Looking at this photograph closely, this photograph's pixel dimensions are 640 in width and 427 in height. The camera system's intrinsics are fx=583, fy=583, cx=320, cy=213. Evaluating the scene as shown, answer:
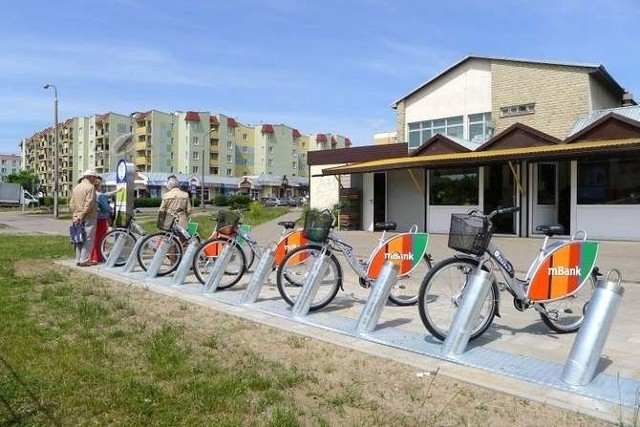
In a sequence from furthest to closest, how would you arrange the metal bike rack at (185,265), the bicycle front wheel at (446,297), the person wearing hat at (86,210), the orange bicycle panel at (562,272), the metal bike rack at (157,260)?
1. the person wearing hat at (86,210)
2. the metal bike rack at (157,260)
3. the metal bike rack at (185,265)
4. the orange bicycle panel at (562,272)
5. the bicycle front wheel at (446,297)

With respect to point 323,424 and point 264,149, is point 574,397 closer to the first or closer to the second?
point 323,424

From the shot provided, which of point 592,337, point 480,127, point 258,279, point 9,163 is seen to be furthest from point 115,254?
point 9,163

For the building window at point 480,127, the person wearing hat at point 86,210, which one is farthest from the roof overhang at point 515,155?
the person wearing hat at point 86,210

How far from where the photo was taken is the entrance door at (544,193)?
16922 millimetres

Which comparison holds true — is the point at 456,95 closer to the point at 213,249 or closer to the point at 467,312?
the point at 213,249

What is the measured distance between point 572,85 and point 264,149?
93957 millimetres

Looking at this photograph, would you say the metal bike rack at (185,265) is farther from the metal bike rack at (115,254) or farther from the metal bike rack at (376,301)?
the metal bike rack at (376,301)

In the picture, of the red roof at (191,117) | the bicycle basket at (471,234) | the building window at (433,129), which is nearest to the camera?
the bicycle basket at (471,234)

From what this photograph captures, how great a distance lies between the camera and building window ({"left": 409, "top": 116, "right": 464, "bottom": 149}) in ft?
80.2

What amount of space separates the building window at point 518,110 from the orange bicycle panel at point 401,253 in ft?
54.5

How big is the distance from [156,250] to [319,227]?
157 inches

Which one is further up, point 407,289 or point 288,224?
point 288,224

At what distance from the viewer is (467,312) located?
15.3ft

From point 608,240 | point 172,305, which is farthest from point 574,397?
point 608,240
